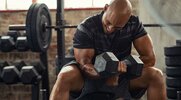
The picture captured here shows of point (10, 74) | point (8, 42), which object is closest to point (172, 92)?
point (10, 74)

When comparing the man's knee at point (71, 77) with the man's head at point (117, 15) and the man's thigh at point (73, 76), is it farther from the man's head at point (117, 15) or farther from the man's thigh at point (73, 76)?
the man's head at point (117, 15)

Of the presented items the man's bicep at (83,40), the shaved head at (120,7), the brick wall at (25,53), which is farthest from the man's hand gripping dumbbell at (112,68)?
the brick wall at (25,53)

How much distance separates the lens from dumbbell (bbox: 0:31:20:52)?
3750mm

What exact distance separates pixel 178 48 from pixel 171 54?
84mm

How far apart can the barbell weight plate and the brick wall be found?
1.00 m

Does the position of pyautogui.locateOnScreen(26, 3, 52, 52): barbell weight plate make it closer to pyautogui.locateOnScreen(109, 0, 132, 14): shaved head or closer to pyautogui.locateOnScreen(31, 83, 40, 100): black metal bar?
pyautogui.locateOnScreen(31, 83, 40, 100): black metal bar

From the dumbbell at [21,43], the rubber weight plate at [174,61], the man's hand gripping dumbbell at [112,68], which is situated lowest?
the rubber weight plate at [174,61]

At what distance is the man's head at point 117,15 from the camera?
1853 millimetres

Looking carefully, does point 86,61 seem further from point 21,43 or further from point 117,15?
point 21,43

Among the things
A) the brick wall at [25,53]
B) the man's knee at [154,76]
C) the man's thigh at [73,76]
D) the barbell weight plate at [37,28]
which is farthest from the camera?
the brick wall at [25,53]

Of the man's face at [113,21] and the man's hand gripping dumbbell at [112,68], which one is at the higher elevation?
the man's face at [113,21]

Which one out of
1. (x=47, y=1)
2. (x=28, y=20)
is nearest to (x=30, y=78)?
(x=28, y=20)

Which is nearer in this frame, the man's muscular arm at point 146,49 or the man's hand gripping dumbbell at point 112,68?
the man's hand gripping dumbbell at point 112,68

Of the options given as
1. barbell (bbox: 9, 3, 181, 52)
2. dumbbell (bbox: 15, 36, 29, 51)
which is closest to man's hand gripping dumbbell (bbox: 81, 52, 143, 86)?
barbell (bbox: 9, 3, 181, 52)
